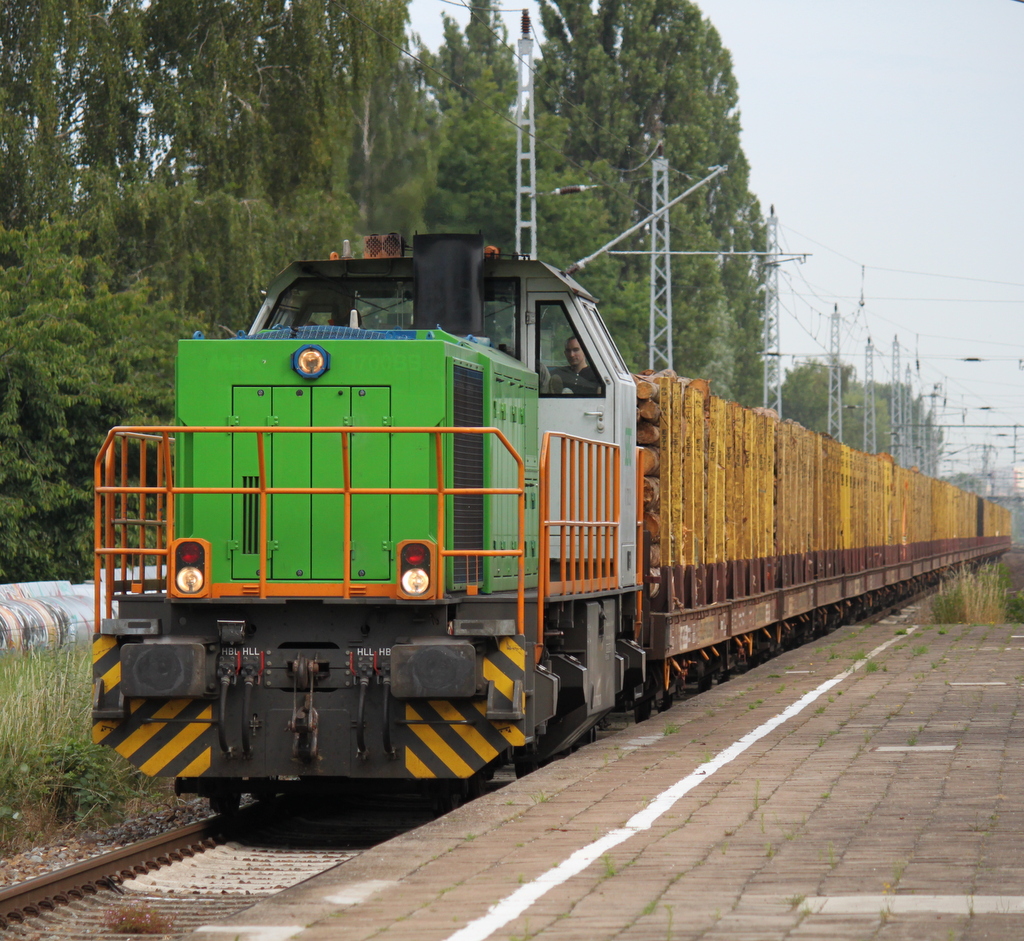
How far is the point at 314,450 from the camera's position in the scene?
7617 millimetres

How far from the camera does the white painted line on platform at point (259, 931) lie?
457 centimetres

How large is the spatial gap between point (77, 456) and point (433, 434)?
13.4 meters

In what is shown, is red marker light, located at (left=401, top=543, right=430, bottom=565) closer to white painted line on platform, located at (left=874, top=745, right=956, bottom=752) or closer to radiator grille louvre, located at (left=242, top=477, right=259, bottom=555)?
radiator grille louvre, located at (left=242, top=477, right=259, bottom=555)

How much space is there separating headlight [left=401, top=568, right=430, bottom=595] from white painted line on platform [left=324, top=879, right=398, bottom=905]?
82.4 inches

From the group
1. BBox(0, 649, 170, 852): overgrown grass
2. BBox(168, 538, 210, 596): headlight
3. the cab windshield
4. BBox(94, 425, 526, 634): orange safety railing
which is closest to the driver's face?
the cab windshield

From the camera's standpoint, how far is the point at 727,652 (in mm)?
15234

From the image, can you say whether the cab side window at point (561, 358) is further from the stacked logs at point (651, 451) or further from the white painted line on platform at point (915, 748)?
the white painted line on platform at point (915, 748)

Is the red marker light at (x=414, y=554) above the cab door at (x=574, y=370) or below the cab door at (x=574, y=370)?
below

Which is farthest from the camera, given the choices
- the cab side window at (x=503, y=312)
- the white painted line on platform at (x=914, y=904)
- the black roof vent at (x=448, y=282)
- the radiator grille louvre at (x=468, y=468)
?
the cab side window at (x=503, y=312)

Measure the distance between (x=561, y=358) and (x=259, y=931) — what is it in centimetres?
539

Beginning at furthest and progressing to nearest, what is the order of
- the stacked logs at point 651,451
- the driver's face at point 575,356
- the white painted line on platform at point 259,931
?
the stacked logs at point 651,451, the driver's face at point 575,356, the white painted line on platform at point 259,931

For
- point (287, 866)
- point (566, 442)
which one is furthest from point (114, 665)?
point (566, 442)

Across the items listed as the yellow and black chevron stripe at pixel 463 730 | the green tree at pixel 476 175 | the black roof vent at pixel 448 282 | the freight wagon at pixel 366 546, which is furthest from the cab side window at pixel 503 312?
the green tree at pixel 476 175

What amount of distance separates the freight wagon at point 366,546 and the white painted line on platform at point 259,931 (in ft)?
7.75
